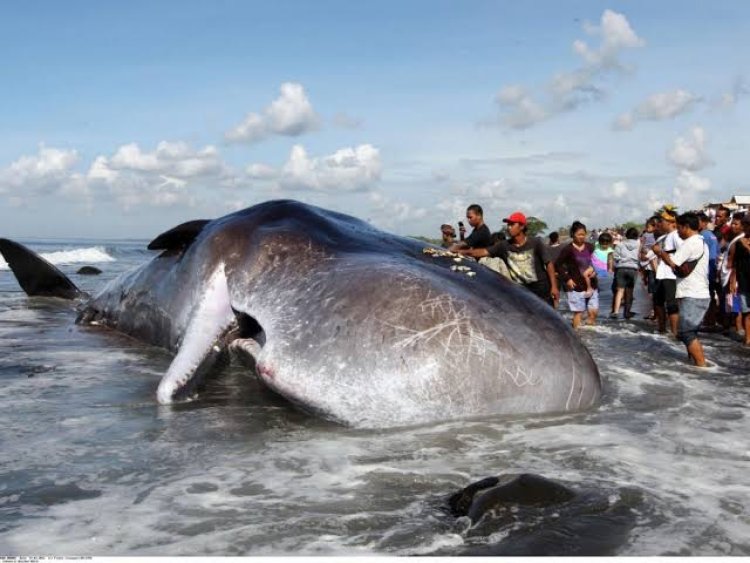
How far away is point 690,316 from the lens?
336 inches

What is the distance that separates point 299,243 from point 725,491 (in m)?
3.79

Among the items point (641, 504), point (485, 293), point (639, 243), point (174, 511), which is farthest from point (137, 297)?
point (639, 243)

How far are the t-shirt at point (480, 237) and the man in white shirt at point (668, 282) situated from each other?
8.00 ft

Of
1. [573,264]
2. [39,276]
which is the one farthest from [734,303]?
[39,276]

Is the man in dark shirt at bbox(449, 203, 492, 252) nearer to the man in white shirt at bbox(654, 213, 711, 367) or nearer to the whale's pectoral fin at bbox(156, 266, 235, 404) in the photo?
the man in white shirt at bbox(654, 213, 711, 367)

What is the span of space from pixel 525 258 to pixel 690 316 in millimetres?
2463

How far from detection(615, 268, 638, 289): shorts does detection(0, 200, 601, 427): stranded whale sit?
8328 millimetres

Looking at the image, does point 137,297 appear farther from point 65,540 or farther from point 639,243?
point 639,243

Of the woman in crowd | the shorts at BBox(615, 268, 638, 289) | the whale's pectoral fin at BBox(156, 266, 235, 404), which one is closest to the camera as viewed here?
the whale's pectoral fin at BBox(156, 266, 235, 404)

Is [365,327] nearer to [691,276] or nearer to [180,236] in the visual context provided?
[180,236]

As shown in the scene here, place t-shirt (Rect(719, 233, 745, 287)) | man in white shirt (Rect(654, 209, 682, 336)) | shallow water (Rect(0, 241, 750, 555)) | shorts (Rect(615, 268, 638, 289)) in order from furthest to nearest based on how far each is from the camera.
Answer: shorts (Rect(615, 268, 638, 289))
t-shirt (Rect(719, 233, 745, 287))
man in white shirt (Rect(654, 209, 682, 336))
shallow water (Rect(0, 241, 750, 555))

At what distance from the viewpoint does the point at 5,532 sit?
3227mm

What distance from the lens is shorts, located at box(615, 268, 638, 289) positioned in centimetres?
1418

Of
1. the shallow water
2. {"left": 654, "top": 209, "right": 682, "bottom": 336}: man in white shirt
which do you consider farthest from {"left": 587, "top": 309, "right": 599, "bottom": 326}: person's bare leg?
the shallow water
